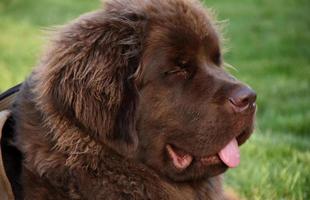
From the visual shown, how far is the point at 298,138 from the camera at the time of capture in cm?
779

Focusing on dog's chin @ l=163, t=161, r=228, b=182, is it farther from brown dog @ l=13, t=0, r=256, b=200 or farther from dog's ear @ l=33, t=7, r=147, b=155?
dog's ear @ l=33, t=7, r=147, b=155

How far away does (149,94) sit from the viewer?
396 centimetres

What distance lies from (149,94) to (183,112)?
0.24m

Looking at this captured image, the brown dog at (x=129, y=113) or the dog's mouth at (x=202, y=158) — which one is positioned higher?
the brown dog at (x=129, y=113)

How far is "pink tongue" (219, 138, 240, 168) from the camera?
13.2ft

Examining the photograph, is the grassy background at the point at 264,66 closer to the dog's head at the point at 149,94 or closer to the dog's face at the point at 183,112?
the dog's head at the point at 149,94

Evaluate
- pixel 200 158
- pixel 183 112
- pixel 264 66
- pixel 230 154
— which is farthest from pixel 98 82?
pixel 264 66

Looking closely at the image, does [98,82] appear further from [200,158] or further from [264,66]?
[264,66]

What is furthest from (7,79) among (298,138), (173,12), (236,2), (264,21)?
(236,2)

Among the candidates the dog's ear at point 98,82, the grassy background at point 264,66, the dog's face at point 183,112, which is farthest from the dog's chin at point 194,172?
the grassy background at point 264,66

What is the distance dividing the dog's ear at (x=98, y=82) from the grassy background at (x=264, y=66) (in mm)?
499

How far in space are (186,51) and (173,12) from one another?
27 cm

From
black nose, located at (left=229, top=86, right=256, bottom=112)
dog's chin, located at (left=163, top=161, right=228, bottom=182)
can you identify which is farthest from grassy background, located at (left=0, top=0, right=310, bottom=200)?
dog's chin, located at (left=163, top=161, right=228, bottom=182)

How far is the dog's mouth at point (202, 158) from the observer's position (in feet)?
13.1
